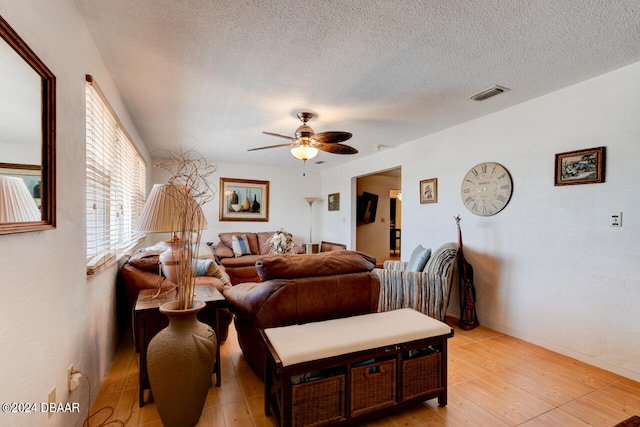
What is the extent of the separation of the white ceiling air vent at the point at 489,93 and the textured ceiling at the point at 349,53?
7 cm

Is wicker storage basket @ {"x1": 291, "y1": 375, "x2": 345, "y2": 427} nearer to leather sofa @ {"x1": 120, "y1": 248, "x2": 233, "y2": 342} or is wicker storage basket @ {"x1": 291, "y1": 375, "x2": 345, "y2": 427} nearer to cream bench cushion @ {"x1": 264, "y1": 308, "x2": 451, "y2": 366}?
cream bench cushion @ {"x1": 264, "y1": 308, "x2": 451, "y2": 366}

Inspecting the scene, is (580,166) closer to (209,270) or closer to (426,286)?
(426,286)

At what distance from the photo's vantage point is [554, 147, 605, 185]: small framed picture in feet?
7.86

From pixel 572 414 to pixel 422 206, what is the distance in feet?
8.72

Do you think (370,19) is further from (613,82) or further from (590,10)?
(613,82)

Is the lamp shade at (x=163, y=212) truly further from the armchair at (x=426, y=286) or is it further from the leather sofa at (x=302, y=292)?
the armchair at (x=426, y=286)

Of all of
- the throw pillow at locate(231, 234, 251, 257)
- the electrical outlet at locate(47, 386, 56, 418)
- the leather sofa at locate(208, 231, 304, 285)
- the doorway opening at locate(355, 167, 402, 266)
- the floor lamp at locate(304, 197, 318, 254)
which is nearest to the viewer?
the electrical outlet at locate(47, 386, 56, 418)

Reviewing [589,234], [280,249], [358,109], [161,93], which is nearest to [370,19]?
[358,109]

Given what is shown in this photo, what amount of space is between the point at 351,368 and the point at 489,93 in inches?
102

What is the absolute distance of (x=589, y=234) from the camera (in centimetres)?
247

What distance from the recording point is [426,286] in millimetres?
3203

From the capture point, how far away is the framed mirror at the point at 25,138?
95cm

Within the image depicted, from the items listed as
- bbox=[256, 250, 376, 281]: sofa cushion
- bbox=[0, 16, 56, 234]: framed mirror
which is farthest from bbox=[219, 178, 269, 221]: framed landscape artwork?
bbox=[0, 16, 56, 234]: framed mirror

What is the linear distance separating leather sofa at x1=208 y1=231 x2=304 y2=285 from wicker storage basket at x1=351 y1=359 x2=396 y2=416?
12.3 feet
